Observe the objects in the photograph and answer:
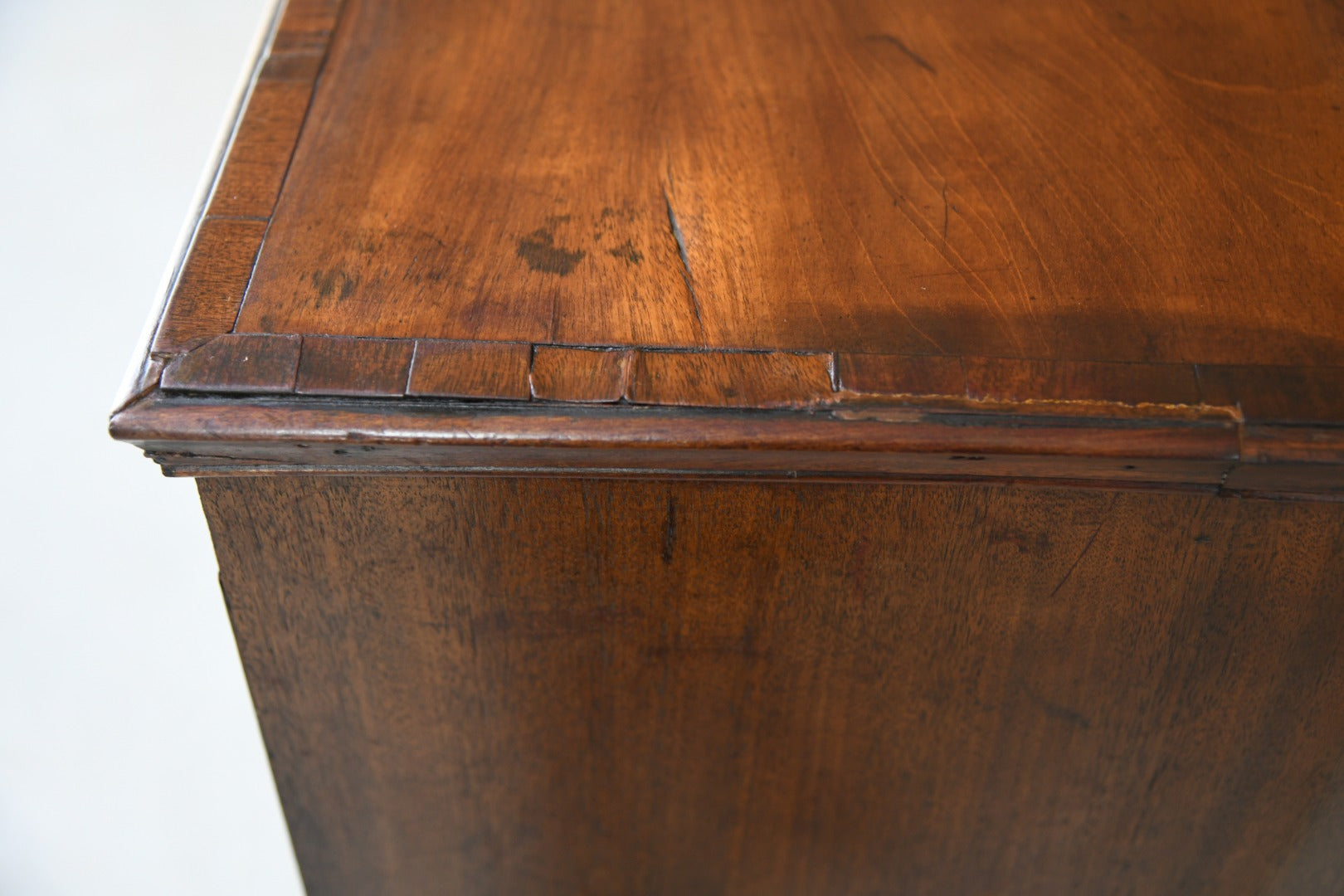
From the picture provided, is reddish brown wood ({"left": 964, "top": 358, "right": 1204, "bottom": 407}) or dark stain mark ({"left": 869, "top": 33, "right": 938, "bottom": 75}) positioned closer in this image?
reddish brown wood ({"left": 964, "top": 358, "right": 1204, "bottom": 407})

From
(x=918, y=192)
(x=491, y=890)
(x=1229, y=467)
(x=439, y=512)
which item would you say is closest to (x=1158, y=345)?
(x=1229, y=467)

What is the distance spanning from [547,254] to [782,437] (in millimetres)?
183

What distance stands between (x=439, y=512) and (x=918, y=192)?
0.34 meters

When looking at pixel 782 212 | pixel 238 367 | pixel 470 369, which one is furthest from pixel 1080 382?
pixel 238 367

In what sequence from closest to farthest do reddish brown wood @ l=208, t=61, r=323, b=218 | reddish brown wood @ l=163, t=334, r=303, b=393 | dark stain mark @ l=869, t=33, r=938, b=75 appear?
reddish brown wood @ l=163, t=334, r=303, b=393, reddish brown wood @ l=208, t=61, r=323, b=218, dark stain mark @ l=869, t=33, r=938, b=75

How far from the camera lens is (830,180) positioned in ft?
2.29

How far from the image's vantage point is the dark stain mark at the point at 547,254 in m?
0.63

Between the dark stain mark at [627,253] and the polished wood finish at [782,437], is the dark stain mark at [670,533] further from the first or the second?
the dark stain mark at [627,253]

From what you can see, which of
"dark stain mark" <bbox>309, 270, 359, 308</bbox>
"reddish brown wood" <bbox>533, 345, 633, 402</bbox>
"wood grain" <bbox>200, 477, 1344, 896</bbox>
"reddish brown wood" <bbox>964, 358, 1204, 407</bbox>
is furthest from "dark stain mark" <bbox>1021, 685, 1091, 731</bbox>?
"dark stain mark" <bbox>309, 270, 359, 308</bbox>

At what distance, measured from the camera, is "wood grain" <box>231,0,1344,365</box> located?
607 millimetres

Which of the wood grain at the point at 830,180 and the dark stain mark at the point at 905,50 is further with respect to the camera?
the dark stain mark at the point at 905,50

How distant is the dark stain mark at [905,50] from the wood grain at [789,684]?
34 cm

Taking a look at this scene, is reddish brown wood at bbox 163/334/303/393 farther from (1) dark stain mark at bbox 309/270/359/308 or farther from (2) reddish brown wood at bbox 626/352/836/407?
(2) reddish brown wood at bbox 626/352/836/407

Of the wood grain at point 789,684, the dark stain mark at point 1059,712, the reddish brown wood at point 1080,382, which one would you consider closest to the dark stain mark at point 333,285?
the wood grain at point 789,684
